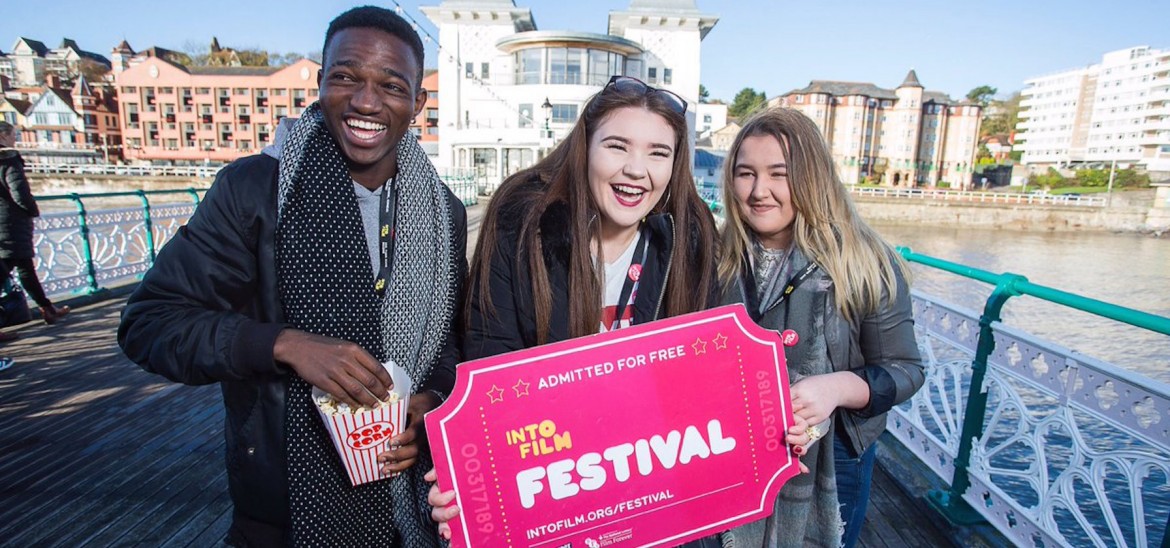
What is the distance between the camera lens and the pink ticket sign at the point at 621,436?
1.35 m

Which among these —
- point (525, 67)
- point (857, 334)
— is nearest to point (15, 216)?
point (857, 334)

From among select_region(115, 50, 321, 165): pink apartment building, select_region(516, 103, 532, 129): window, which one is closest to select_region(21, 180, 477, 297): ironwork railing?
select_region(516, 103, 532, 129): window

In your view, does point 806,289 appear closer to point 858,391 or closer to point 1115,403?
point 858,391

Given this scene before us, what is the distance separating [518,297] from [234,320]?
2.27ft

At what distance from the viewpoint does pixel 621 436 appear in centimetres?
147

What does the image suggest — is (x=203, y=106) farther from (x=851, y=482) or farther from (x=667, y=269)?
(x=851, y=482)

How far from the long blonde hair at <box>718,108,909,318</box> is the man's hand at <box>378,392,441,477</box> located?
3.41 ft

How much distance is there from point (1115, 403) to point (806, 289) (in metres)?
1.40

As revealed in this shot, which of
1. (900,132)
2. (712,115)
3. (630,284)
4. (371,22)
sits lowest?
(630,284)

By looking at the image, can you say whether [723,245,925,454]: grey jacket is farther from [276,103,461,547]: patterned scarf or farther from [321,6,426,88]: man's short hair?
[321,6,426,88]: man's short hair

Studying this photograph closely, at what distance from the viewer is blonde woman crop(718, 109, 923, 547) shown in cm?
178

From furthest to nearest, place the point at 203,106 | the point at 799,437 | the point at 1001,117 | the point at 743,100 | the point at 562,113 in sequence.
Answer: the point at 1001,117
the point at 743,100
the point at 203,106
the point at 562,113
the point at 799,437

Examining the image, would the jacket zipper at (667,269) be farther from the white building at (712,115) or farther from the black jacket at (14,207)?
the white building at (712,115)

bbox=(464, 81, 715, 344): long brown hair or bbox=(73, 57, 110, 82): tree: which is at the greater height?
bbox=(73, 57, 110, 82): tree
